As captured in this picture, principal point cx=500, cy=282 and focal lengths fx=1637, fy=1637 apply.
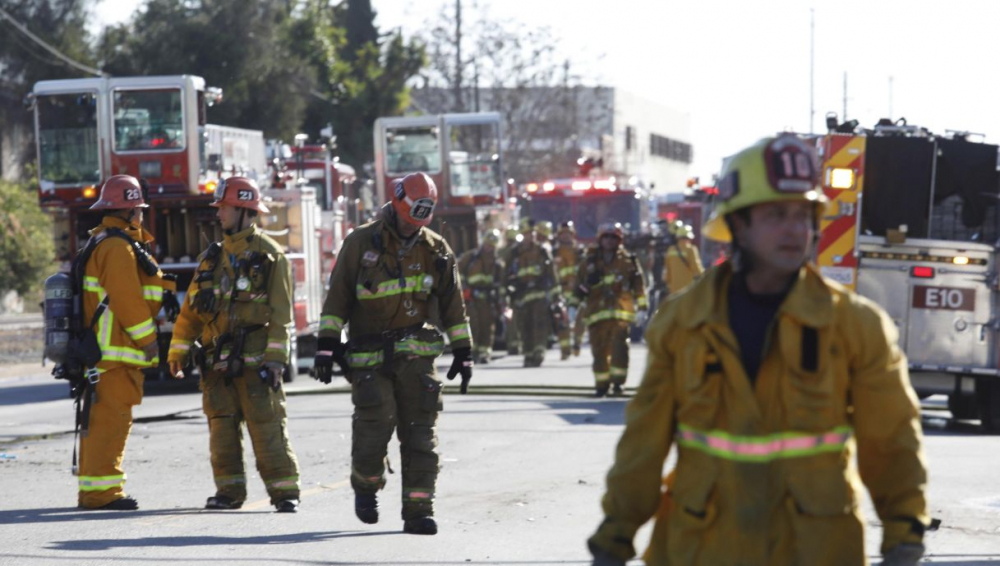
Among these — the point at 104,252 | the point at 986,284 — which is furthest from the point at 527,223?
the point at 104,252

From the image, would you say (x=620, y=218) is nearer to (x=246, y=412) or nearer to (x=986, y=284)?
(x=986, y=284)

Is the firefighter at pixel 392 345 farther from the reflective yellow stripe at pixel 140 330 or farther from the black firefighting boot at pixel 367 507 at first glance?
the reflective yellow stripe at pixel 140 330

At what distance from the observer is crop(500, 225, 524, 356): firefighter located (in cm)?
2367

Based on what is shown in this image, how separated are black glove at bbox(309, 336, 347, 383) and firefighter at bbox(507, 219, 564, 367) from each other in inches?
553

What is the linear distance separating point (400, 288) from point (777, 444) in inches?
193

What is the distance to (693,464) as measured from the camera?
407 centimetres

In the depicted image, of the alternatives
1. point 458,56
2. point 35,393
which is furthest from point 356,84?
point 35,393

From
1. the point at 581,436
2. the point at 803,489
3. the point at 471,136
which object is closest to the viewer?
the point at 803,489

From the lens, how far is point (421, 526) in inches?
336

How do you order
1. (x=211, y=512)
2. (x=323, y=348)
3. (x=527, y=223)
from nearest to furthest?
(x=323, y=348) < (x=211, y=512) < (x=527, y=223)

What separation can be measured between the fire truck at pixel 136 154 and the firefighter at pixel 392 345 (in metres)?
11.1

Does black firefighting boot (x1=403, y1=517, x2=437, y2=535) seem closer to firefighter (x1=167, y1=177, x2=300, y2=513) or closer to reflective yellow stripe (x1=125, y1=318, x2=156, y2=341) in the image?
firefighter (x1=167, y1=177, x2=300, y2=513)

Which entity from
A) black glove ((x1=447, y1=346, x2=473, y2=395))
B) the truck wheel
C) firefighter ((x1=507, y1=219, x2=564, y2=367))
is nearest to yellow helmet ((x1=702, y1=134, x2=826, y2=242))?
black glove ((x1=447, y1=346, x2=473, y2=395))

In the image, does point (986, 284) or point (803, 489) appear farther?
point (986, 284)
